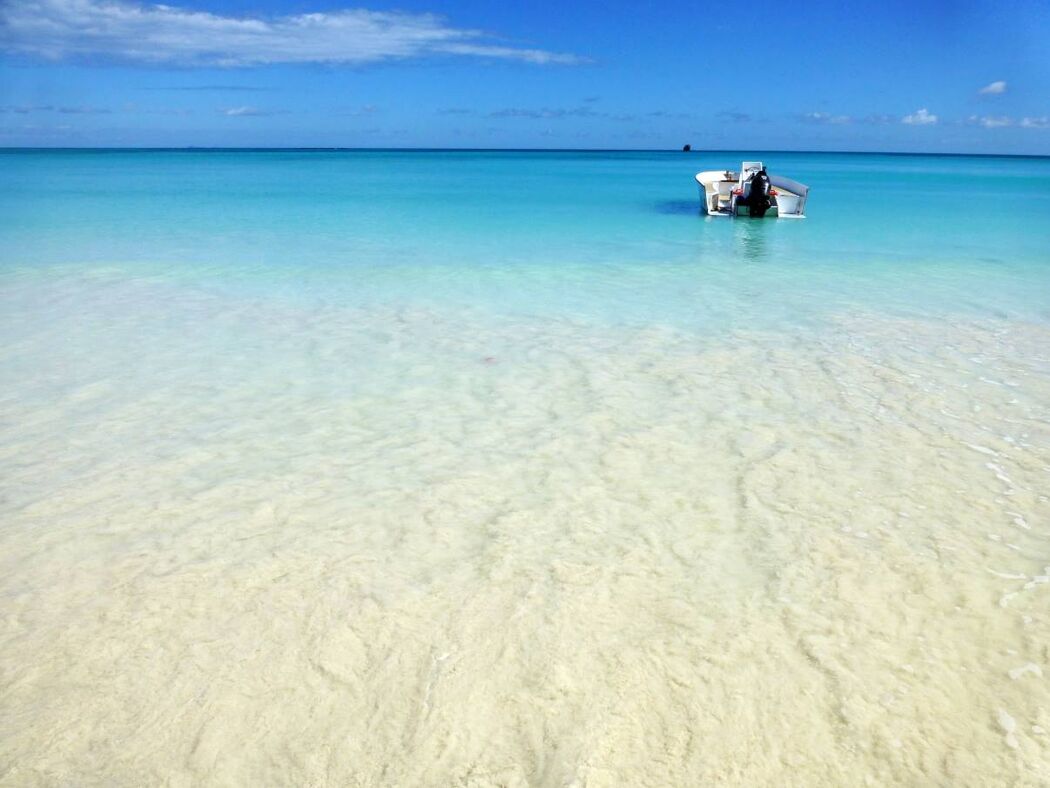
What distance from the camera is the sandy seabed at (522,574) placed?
108 inches

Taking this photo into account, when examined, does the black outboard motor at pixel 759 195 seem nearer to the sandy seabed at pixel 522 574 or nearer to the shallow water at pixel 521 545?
the shallow water at pixel 521 545

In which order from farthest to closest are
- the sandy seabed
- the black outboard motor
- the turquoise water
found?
the black outboard motor → the turquoise water → the sandy seabed

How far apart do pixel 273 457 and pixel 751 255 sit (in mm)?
11738

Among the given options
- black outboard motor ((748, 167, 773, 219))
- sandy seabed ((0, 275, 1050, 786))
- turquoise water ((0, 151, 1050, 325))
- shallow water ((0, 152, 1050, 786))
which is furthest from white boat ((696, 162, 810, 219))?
sandy seabed ((0, 275, 1050, 786))

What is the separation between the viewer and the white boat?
68.0 ft

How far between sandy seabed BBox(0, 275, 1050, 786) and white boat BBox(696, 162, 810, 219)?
14943mm

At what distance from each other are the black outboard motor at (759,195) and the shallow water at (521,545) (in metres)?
11.9

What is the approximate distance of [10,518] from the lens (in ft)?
14.0

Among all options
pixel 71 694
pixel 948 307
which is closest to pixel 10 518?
pixel 71 694

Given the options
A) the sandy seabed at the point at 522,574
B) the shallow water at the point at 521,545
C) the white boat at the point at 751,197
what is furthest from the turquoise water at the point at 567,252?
the sandy seabed at the point at 522,574

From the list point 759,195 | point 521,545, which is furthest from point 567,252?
point 521,545

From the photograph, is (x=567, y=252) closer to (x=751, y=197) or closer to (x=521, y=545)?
(x=751, y=197)

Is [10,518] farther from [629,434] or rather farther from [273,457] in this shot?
[629,434]

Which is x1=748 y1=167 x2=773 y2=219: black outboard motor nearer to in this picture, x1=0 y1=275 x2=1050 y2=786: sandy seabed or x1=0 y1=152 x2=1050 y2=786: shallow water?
x1=0 y1=152 x2=1050 y2=786: shallow water
